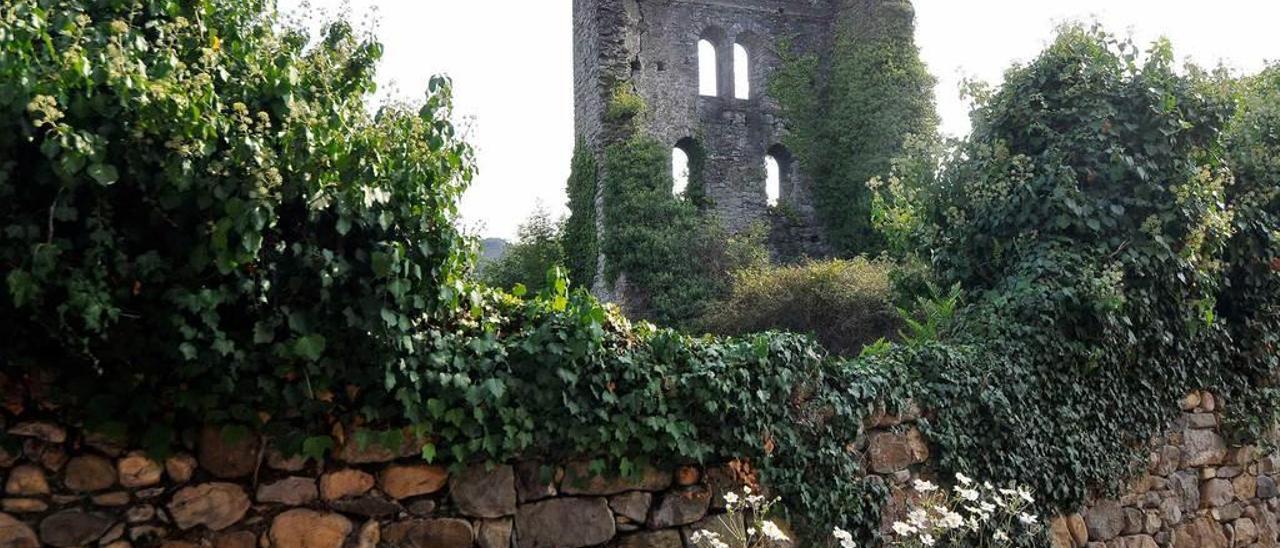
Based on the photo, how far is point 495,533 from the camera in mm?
4645

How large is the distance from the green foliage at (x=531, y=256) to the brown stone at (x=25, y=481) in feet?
59.1

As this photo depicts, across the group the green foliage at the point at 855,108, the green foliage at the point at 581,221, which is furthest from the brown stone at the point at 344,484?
the green foliage at the point at 855,108

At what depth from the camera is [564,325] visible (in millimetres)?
4805

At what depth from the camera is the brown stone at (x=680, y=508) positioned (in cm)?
508

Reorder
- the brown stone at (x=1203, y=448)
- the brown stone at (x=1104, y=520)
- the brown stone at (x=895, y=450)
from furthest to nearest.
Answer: the brown stone at (x=1203, y=448) → the brown stone at (x=1104, y=520) → the brown stone at (x=895, y=450)

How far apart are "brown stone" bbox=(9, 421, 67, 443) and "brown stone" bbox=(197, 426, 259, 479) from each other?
1.63 ft

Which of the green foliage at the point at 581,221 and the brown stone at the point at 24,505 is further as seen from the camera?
the green foliage at the point at 581,221

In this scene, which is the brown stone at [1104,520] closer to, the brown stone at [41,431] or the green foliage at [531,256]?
the brown stone at [41,431]

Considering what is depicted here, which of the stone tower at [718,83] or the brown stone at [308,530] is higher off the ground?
the stone tower at [718,83]

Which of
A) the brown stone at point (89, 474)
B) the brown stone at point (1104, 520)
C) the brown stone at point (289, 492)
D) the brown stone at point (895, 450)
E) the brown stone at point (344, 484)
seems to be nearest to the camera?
the brown stone at point (89, 474)

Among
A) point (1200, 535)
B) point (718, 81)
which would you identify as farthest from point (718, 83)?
point (1200, 535)

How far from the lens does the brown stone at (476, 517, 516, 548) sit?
15.1 ft

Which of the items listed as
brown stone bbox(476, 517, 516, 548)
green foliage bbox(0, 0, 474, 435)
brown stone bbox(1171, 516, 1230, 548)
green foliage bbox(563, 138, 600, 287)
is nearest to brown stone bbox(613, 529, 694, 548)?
brown stone bbox(476, 517, 516, 548)

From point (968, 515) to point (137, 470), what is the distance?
4592 millimetres
